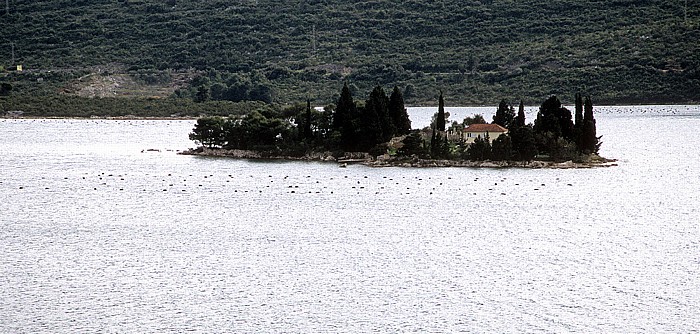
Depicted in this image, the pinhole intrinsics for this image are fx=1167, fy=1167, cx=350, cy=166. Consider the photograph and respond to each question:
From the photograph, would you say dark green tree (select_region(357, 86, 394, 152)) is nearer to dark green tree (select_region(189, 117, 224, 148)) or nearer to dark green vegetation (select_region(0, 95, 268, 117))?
dark green tree (select_region(189, 117, 224, 148))

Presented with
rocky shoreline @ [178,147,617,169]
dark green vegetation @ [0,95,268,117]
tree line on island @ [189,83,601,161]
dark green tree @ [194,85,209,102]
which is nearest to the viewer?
rocky shoreline @ [178,147,617,169]

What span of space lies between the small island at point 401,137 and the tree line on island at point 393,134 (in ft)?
0.23

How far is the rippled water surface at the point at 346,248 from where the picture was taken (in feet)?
122

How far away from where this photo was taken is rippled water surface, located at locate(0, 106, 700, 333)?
37188mm

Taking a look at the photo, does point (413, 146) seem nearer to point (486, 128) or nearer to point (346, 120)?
point (346, 120)

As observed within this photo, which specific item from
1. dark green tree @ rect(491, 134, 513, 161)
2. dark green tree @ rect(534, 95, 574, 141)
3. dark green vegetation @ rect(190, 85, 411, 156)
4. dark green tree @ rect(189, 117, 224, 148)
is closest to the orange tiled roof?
dark green tree @ rect(491, 134, 513, 161)

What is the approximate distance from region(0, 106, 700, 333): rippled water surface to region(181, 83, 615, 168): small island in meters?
2.03

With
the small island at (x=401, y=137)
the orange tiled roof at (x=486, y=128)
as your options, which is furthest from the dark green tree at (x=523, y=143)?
the orange tiled roof at (x=486, y=128)

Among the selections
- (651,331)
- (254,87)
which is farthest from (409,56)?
(651,331)

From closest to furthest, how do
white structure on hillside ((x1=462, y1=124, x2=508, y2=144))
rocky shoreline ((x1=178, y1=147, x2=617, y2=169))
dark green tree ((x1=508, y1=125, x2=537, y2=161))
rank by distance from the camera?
dark green tree ((x1=508, y1=125, x2=537, y2=161)) → rocky shoreline ((x1=178, y1=147, x2=617, y2=169)) → white structure on hillside ((x1=462, y1=124, x2=508, y2=144))

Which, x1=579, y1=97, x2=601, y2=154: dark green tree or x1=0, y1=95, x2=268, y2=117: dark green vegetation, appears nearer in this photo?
x1=579, y1=97, x2=601, y2=154: dark green tree

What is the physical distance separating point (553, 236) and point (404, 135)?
38092mm

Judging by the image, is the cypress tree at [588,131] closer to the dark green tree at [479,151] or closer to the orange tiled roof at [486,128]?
the orange tiled roof at [486,128]

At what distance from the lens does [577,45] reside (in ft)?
609
